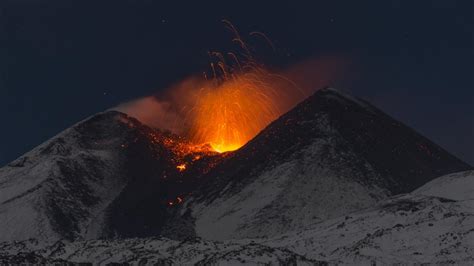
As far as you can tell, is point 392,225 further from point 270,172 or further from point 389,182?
point 270,172

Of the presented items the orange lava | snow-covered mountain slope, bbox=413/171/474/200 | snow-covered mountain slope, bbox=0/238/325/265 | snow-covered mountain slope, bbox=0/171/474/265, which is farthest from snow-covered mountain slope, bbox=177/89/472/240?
snow-covered mountain slope, bbox=0/238/325/265

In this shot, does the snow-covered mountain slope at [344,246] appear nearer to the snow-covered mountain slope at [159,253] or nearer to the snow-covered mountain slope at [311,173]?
the snow-covered mountain slope at [159,253]

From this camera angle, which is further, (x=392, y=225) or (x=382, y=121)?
(x=382, y=121)

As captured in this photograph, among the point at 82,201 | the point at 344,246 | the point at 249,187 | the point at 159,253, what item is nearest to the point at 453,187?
the point at 344,246

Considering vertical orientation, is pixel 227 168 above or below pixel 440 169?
above

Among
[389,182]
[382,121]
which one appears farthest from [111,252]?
[382,121]

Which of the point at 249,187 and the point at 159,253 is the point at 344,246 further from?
the point at 249,187
